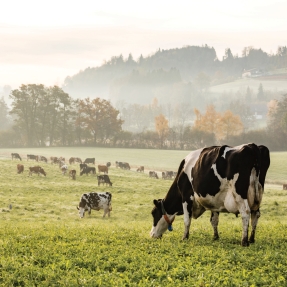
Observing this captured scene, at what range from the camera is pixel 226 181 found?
10.6 metres

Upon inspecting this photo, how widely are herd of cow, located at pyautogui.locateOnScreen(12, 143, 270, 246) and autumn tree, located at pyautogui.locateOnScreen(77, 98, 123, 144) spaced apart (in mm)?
88019

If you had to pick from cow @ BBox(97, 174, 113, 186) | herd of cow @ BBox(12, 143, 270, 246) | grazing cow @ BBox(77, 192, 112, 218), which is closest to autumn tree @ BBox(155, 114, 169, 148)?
cow @ BBox(97, 174, 113, 186)

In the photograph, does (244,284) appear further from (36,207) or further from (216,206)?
(36,207)

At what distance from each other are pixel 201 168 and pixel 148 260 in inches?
127

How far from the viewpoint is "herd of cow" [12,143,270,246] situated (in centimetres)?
1031

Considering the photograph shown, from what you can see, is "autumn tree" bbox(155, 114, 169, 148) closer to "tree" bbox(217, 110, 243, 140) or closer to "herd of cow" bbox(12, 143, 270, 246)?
"tree" bbox(217, 110, 243, 140)

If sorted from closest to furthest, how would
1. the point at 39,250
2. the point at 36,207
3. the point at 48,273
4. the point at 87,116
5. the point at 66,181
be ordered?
the point at 48,273, the point at 39,250, the point at 36,207, the point at 66,181, the point at 87,116

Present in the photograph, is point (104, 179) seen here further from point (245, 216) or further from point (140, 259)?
point (140, 259)

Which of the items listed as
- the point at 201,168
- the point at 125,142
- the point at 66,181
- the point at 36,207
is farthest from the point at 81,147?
the point at 201,168

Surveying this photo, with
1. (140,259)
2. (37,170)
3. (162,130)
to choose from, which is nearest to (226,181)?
(140,259)

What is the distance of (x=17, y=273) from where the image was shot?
826 centimetres

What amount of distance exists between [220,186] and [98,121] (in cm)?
9139

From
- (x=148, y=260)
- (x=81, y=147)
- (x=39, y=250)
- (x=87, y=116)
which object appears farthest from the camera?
(x=87, y=116)

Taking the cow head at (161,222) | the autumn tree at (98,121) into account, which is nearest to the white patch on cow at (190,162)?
the cow head at (161,222)
